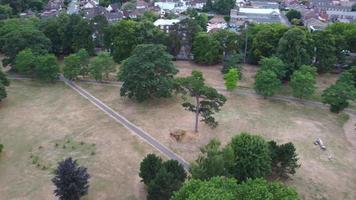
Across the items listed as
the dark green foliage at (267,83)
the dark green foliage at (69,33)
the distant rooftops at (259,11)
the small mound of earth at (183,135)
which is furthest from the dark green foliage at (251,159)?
the distant rooftops at (259,11)

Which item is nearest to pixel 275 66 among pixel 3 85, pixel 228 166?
pixel 228 166

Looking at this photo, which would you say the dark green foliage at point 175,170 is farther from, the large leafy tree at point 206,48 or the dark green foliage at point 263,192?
the large leafy tree at point 206,48

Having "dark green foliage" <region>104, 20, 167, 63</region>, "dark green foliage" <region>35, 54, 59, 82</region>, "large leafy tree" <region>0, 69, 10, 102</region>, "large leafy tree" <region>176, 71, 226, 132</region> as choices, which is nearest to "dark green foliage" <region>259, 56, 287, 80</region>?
"large leafy tree" <region>176, 71, 226, 132</region>

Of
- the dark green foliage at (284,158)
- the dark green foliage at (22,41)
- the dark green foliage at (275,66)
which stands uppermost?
the dark green foliage at (22,41)

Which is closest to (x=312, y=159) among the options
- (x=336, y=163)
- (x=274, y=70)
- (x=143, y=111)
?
(x=336, y=163)

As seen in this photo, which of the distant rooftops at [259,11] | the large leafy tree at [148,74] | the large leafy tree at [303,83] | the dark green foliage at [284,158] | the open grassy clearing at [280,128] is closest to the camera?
the dark green foliage at [284,158]

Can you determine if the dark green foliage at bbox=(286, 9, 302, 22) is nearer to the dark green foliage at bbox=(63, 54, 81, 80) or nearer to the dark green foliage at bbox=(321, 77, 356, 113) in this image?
the dark green foliage at bbox=(321, 77, 356, 113)
